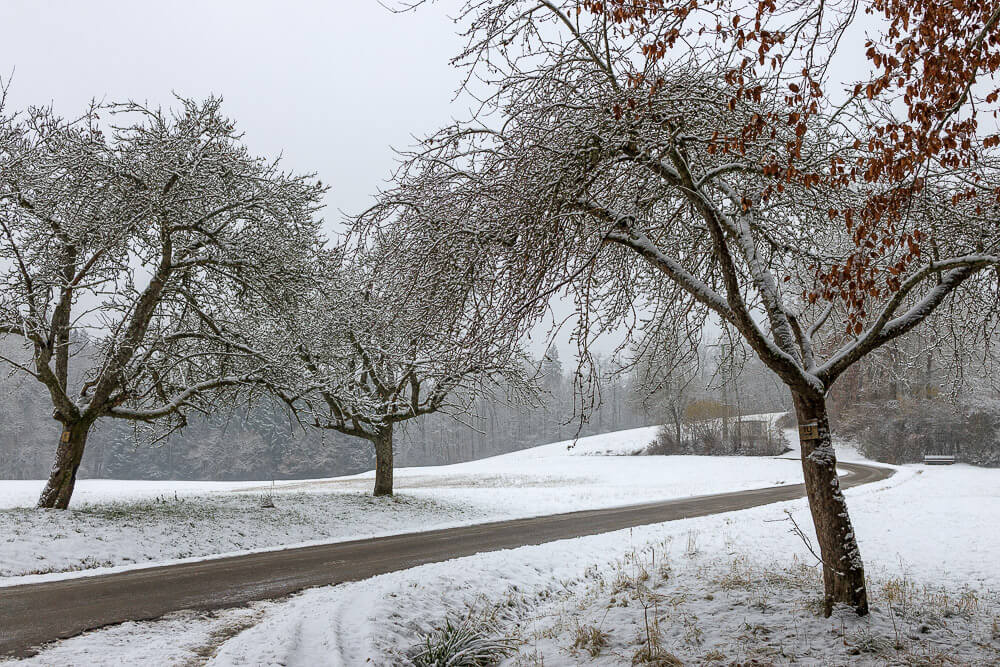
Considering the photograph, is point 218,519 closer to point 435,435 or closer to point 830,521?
point 830,521

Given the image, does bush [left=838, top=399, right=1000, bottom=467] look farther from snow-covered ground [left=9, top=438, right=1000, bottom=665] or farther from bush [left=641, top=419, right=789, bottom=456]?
snow-covered ground [left=9, top=438, right=1000, bottom=665]

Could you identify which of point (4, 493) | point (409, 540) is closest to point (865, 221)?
point (409, 540)

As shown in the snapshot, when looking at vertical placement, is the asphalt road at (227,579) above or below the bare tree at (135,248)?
below

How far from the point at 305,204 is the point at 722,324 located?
31.6 ft

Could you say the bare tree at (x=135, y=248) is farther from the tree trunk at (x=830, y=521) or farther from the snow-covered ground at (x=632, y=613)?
the tree trunk at (x=830, y=521)

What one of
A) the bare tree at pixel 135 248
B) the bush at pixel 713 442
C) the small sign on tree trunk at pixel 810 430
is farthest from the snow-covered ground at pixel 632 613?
the bush at pixel 713 442

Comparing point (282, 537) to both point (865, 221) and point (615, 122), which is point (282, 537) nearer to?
point (615, 122)

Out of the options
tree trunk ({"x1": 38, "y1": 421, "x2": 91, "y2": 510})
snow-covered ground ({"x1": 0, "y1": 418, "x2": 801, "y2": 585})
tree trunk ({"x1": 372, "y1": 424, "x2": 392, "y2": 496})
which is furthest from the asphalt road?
tree trunk ({"x1": 372, "y1": 424, "x2": 392, "y2": 496})

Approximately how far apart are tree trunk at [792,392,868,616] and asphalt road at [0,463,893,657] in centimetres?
640

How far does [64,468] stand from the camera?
42.3 ft

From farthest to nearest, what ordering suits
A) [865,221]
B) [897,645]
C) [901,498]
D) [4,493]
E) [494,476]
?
[494,476] → [4,493] → [901,498] → [897,645] → [865,221]

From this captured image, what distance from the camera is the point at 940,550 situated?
415 inches

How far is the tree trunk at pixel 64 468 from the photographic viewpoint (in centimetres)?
1279

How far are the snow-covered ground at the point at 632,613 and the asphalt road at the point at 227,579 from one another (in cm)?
54
